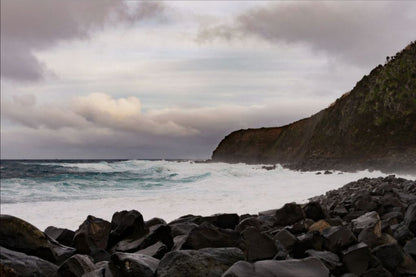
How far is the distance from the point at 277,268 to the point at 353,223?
2.42 m

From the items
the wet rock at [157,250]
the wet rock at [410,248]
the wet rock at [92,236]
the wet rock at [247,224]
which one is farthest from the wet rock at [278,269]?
the wet rock at [92,236]

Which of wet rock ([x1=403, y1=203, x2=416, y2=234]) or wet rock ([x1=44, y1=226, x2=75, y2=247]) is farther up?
wet rock ([x1=403, y1=203, x2=416, y2=234])

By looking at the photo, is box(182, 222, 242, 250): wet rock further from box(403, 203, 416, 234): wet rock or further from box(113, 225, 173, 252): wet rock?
box(403, 203, 416, 234): wet rock

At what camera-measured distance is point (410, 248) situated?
175 inches

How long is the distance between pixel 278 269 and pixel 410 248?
6.90 ft

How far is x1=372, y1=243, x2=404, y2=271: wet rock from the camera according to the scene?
4113 millimetres

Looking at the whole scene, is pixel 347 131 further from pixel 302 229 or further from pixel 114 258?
pixel 114 258

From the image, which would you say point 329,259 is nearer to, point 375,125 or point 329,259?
point 329,259

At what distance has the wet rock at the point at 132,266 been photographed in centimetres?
337

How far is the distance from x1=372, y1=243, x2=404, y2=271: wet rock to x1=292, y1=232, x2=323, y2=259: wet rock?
22.2 inches

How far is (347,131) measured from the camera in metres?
40.2

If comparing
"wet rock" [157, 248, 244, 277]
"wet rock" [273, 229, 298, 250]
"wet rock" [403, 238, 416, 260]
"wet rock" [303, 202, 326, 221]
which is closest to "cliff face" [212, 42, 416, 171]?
"wet rock" [303, 202, 326, 221]

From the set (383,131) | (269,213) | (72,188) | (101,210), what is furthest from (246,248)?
(383,131)

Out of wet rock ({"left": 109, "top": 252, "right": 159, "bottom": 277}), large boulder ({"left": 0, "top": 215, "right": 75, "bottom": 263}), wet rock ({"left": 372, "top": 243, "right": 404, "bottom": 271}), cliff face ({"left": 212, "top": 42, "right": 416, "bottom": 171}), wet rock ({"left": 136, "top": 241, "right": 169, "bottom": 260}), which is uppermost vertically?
cliff face ({"left": 212, "top": 42, "right": 416, "bottom": 171})
